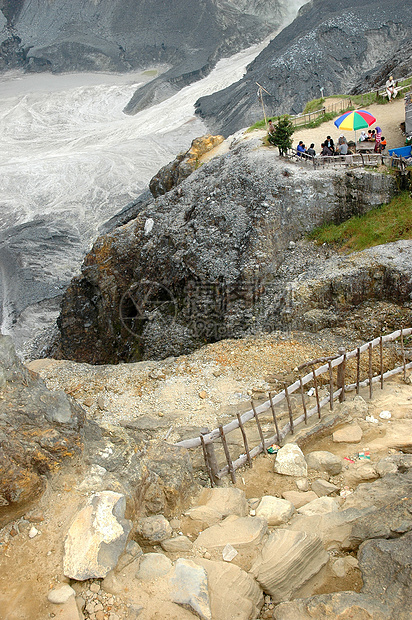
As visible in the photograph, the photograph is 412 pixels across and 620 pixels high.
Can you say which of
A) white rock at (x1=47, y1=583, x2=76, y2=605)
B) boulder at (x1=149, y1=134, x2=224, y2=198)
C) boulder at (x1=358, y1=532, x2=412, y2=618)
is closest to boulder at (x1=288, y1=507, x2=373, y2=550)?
boulder at (x1=358, y1=532, x2=412, y2=618)

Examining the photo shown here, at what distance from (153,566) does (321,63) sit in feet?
178

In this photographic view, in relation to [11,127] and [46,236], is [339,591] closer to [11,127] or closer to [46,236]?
[46,236]

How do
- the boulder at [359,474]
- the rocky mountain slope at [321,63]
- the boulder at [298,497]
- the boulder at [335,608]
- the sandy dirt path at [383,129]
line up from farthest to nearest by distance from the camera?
1. the rocky mountain slope at [321,63]
2. the sandy dirt path at [383,129]
3. the boulder at [359,474]
4. the boulder at [298,497]
5. the boulder at [335,608]

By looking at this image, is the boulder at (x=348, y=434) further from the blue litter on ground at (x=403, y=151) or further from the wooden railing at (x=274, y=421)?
the blue litter on ground at (x=403, y=151)

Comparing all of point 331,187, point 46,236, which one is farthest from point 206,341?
point 46,236

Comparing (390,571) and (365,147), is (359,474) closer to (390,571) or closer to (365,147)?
(390,571)

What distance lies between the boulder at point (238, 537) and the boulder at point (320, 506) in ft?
2.46

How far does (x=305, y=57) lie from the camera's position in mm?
49438

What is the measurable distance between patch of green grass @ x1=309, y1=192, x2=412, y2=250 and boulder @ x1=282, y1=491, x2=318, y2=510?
376 inches

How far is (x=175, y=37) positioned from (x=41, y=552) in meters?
86.9

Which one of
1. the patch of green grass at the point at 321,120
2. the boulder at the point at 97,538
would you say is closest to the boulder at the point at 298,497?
the boulder at the point at 97,538

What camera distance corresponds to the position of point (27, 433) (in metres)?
6.03

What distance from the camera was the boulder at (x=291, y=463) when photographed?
23.6 feet

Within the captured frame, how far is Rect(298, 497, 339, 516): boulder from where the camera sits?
6035 mm
